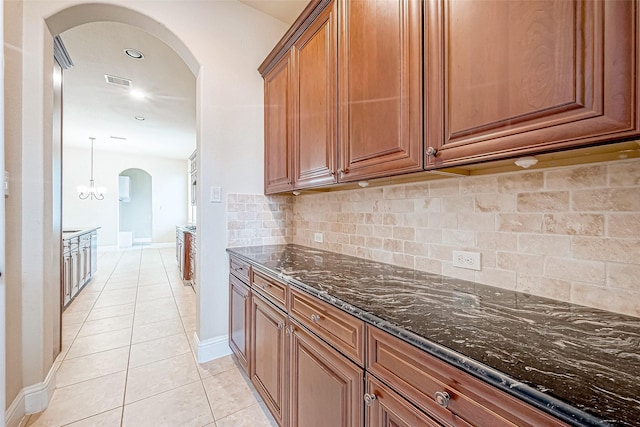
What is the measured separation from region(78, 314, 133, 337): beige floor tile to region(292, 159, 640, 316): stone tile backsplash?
2834 millimetres

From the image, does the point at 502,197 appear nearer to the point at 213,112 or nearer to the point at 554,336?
the point at 554,336

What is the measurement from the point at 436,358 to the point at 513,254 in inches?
26.3

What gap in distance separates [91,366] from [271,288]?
1.78 m

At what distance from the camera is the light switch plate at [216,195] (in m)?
2.16

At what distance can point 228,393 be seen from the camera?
1.79 metres

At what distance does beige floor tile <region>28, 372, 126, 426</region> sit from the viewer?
5.13 ft

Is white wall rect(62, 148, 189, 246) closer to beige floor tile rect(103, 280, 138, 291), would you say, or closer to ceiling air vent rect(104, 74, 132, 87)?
beige floor tile rect(103, 280, 138, 291)

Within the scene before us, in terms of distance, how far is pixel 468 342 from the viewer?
0.66m

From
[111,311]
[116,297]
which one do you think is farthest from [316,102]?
[116,297]

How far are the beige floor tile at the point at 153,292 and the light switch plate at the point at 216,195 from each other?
236 cm

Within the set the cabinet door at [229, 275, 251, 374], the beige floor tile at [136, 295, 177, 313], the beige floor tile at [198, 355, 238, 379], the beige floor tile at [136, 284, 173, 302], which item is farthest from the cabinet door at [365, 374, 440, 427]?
the beige floor tile at [136, 284, 173, 302]

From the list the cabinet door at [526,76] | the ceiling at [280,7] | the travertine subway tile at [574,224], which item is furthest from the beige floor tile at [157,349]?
the ceiling at [280,7]

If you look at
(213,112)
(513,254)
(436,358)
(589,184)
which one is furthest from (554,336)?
(213,112)

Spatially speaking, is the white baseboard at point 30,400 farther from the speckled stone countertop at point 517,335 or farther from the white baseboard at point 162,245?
the white baseboard at point 162,245
